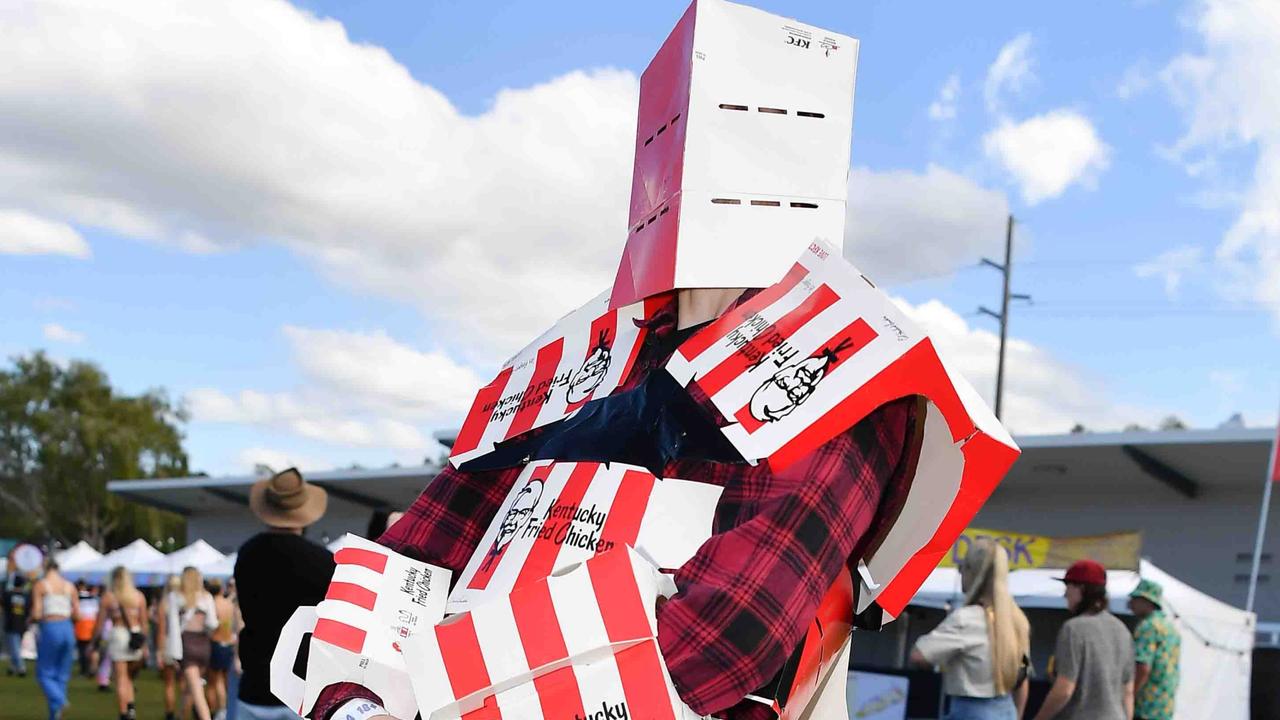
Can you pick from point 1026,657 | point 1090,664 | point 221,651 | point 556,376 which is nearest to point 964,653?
point 1026,657

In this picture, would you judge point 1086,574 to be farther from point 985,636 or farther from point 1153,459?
point 1153,459

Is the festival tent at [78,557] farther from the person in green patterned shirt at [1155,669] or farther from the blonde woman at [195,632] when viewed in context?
the person in green patterned shirt at [1155,669]

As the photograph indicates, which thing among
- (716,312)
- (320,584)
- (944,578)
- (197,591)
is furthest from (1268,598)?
(716,312)

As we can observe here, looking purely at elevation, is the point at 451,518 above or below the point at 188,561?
above

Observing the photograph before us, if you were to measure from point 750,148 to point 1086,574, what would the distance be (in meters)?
4.84

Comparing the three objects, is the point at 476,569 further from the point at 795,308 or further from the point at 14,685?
the point at 14,685

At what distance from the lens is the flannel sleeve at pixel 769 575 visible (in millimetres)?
1302

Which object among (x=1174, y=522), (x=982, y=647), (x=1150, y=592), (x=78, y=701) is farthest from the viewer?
(x=1174, y=522)

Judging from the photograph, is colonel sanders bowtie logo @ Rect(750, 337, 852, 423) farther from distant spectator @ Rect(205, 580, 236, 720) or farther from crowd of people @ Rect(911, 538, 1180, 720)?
distant spectator @ Rect(205, 580, 236, 720)

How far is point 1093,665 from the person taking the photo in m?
5.70

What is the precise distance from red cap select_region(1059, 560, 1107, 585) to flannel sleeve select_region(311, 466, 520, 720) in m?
4.62

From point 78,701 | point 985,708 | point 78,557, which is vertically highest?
point 985,708

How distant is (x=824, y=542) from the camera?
1388 millimetres

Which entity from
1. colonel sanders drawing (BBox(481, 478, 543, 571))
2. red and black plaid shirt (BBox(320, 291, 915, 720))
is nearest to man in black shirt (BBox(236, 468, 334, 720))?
colonel sanders drawing (BBox(481, 478, 543, 571))
